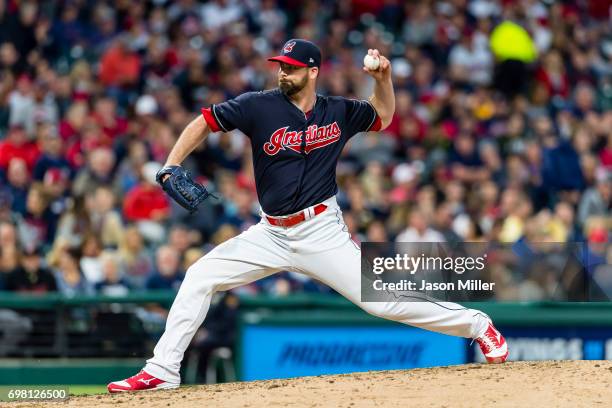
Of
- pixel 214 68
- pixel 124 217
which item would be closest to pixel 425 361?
pixel 124 217

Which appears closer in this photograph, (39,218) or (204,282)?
(204,282)

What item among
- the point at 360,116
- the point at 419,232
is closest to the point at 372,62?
the point at 360,116

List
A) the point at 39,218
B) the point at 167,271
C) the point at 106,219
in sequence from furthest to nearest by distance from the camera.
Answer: the point at 39,218, the point at 106,219, the point at 167,271

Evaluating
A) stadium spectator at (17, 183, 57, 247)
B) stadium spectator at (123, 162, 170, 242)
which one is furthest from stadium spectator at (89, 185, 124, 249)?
stadium spectator at (17, 183, 57, 247)

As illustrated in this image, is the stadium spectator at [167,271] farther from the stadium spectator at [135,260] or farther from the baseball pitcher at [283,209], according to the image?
the baseball pitcher at [283,209]

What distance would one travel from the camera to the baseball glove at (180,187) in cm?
679

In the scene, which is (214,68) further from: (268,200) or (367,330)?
(268,200)

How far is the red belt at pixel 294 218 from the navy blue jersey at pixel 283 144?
0.09ft

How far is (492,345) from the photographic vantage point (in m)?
7.28

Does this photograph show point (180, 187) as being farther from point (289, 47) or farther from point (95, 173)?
point (95, 173)

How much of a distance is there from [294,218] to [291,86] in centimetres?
70

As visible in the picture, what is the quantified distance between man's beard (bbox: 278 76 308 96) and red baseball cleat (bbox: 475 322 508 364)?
1693 millimetres

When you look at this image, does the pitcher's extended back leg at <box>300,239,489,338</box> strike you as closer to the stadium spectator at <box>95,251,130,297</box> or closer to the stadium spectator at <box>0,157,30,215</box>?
the stadium spectator at <box>95,251,130,297</box>

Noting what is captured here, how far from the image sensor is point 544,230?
11.9m
